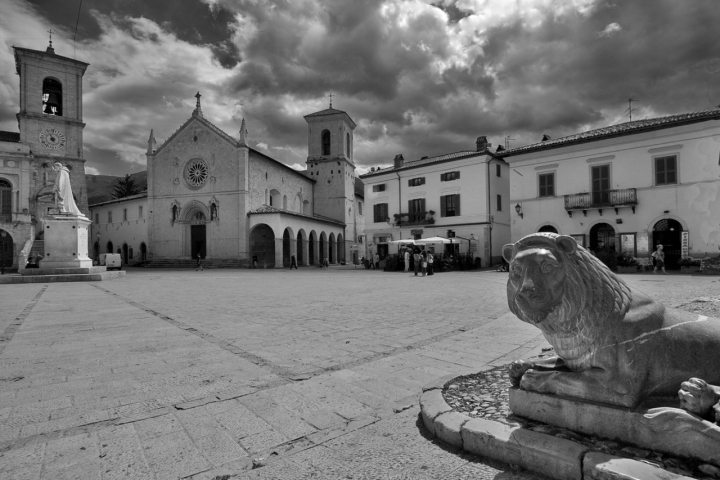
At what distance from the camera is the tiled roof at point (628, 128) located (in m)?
20.0

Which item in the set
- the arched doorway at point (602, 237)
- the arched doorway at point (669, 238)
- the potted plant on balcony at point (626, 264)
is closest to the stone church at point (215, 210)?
the arched doorway at point (602, 237)

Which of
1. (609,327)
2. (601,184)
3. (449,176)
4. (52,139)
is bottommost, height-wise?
(609,327)

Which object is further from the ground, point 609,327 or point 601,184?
point 601,184

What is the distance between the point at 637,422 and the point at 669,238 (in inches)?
986

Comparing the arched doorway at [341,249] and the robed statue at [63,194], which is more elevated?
the robed statue at [63,194]

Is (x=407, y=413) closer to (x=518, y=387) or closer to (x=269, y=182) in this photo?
(x=518, y=387)

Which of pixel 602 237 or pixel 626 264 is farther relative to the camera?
pixel 602 237

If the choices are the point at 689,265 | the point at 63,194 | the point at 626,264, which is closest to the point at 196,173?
the point at 63,194

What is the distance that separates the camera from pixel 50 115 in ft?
121

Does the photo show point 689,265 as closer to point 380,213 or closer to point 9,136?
point 380,213

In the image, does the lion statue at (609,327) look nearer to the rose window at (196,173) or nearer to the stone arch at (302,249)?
the stone arch at (302,249)

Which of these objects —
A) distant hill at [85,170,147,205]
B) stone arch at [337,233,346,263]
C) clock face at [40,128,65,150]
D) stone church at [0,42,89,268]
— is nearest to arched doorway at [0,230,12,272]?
stone church at [0,42,89,268]

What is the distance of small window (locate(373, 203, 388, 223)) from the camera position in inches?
1340

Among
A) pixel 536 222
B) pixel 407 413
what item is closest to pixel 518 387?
pixel 407 413
